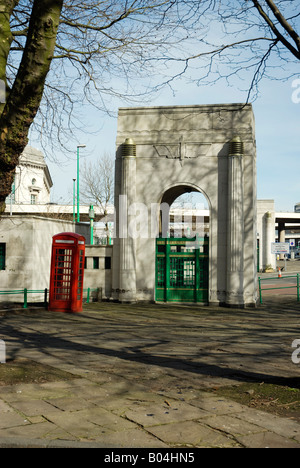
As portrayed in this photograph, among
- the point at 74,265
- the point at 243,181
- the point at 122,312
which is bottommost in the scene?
the point at 122,312

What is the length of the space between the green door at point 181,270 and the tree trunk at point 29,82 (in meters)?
13.4

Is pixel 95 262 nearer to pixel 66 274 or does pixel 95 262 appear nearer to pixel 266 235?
pixel 66 274

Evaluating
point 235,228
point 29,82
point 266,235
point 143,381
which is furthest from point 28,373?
point 266,235

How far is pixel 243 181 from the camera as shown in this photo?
64.2 feet

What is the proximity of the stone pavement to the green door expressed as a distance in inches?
196

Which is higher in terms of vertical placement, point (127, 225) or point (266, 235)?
point (266, 235)

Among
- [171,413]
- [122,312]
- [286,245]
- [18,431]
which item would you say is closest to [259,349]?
[171,413]

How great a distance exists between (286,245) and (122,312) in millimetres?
27267

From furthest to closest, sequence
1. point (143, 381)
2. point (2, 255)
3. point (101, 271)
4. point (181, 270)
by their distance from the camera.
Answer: point (101, 271), point (2, 255), point (181, 270), point (143, 381)

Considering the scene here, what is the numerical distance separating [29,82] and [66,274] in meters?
11.1

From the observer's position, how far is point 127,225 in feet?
65.7

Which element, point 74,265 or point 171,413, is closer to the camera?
point 171,413
